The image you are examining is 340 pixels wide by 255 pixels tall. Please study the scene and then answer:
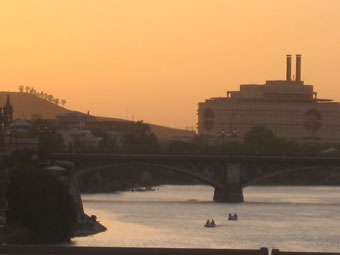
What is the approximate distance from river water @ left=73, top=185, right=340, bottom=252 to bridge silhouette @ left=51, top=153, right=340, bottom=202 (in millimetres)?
1542

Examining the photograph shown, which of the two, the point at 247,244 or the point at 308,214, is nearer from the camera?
the point at 247,244

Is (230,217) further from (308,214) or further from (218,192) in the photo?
(218,192)

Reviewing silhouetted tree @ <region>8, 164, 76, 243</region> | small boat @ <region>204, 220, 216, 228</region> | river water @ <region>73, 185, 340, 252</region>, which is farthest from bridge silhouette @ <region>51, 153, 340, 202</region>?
silhouetted tree @ <region>8, 164, 76, 243</region>

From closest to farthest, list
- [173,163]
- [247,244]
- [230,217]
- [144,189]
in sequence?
[247,244] → [230,217] → [173,163] → [144,189]

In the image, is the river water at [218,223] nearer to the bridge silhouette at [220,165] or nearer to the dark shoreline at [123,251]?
the bridge silhouette at [220,165]

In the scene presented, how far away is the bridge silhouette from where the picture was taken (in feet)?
346

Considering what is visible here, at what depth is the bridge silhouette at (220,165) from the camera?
346ft

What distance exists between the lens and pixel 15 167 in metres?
65.5

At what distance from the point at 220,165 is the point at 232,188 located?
3.21 metres

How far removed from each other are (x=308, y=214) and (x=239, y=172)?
20.5m

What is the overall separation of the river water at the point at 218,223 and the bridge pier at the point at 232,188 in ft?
3.99

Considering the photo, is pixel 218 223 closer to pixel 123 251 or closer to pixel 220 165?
pixel 220 165

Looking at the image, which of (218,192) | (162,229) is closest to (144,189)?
(218,192)

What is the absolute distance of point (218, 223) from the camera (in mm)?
80375
